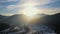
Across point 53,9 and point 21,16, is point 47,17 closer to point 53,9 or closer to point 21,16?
point 53,9

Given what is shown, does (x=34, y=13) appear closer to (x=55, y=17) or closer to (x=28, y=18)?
(x=28, y=18)

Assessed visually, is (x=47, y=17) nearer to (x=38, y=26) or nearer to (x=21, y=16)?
(x=38, y=26)

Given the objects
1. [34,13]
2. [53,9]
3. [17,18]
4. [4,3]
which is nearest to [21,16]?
[17,18]

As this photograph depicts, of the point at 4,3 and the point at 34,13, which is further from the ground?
the point at 4,3

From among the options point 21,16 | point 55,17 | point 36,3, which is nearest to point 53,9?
point 55,17

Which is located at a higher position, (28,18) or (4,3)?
(4,3)

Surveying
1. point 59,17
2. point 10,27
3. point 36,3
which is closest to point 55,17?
point 59,17

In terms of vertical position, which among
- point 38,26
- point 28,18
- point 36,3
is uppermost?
point 36,3
